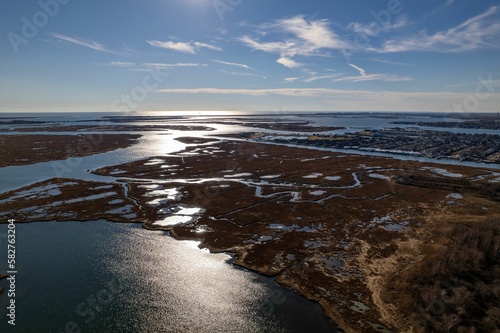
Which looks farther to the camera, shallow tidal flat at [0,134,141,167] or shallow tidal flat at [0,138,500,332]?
shallow tidal flat at [0,134,141,167]

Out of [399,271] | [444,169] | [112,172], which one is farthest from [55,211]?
[444,169]

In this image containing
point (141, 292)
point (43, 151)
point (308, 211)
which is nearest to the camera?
point (141, 292)

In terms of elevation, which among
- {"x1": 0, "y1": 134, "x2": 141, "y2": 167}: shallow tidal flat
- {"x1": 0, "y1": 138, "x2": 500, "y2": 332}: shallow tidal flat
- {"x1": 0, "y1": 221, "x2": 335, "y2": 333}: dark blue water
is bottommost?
{"x1": 0, "y1": 221, "x2": 335, "y2": 333}: dark blue water

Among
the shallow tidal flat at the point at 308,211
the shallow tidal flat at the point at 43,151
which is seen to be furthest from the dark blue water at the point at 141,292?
the shallow tidal flat at the point at 43,151

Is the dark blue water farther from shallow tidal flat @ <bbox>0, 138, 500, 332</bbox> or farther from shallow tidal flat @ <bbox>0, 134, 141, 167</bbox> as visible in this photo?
shallow tidal flat @ <bbox>0, 134, 141, 167</bbox>

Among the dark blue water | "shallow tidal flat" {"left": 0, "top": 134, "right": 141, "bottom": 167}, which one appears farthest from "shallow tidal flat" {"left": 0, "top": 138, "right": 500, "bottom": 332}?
"shallow tidal flat" {"left": 0, "top": 134, "right": 141, "bottom": 167}

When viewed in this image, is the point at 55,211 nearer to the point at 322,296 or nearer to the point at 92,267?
the point at 92,267

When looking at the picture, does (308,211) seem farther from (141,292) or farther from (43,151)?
(43,151)

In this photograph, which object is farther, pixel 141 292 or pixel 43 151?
pixel 43 151

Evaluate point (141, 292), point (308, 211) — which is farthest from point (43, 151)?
point (141, 292)
